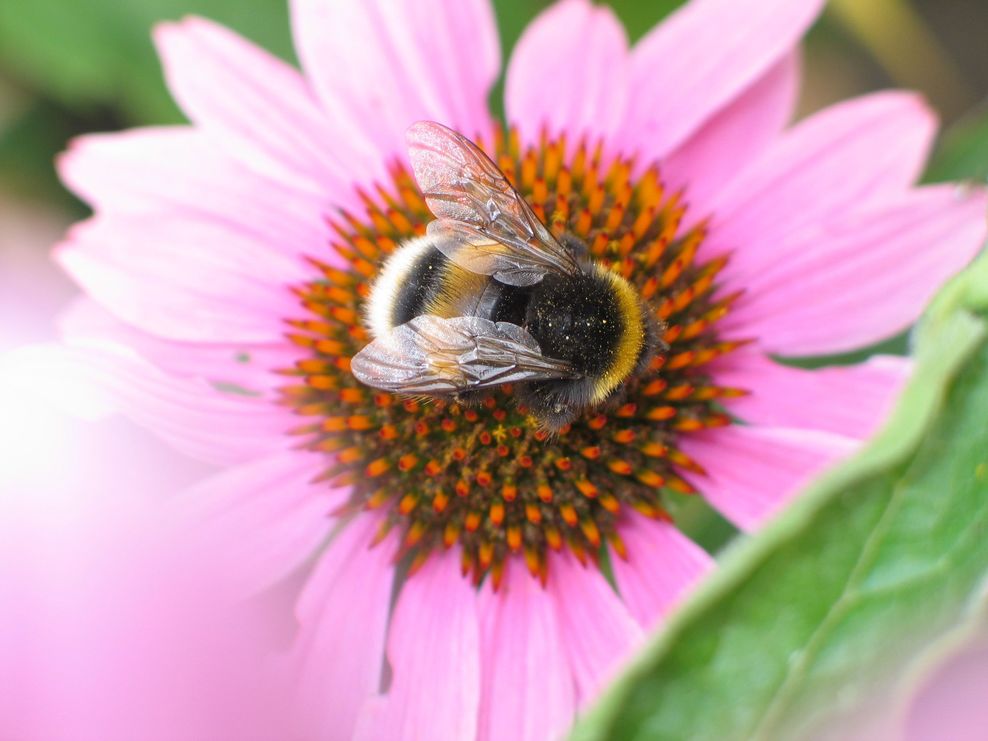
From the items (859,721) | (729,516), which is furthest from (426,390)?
(859,721)

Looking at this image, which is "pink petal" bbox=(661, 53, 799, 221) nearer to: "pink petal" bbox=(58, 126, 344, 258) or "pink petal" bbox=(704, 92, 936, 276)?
"pink petal" bbox=(704, 92, 936, 276)

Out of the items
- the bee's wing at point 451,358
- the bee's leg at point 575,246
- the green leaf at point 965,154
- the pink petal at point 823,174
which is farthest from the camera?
the green leaf at point 965,154

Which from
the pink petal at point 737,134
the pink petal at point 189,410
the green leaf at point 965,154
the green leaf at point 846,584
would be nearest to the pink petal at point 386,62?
the pink petal at point 737,134

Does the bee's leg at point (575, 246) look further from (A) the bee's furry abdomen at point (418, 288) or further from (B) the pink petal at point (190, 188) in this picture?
(B) the pink petal at point (190, 188)

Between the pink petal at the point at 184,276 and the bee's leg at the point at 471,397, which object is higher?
the pink petal at the point at 184,276

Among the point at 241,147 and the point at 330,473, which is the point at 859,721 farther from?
the point at 241,147

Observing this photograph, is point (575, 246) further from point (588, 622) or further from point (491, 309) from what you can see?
point (588, 622)

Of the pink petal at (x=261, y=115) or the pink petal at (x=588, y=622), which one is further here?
the pink petal at (x=261, y=115)
